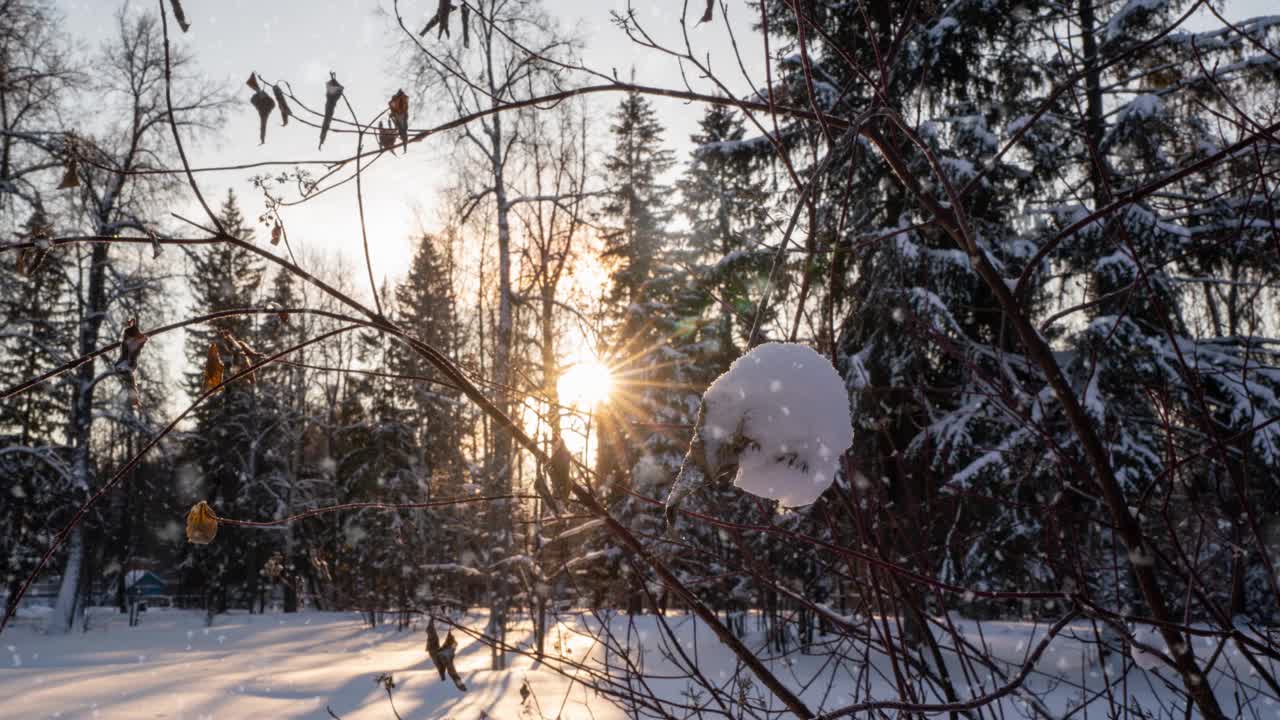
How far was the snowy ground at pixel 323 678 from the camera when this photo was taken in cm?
582

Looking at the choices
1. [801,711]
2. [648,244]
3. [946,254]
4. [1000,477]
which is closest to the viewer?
[801,711]

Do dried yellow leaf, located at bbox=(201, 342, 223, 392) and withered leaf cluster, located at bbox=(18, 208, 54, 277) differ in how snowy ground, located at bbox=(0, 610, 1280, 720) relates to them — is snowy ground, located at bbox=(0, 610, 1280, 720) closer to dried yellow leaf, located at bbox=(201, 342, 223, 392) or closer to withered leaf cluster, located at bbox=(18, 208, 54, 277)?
dried yellow leaf, located at bbox=(201, 342, 223, 392)

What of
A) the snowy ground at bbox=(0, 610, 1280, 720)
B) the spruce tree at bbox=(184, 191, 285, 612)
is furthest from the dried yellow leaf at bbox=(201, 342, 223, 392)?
the spruce tree at bbox=(184, 191, 285, 612)

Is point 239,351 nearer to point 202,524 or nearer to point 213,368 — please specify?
point 213,368

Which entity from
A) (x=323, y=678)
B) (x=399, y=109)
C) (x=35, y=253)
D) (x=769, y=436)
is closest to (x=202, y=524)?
(x=35, y=253)

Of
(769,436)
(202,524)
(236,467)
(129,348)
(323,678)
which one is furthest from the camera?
(236,467)

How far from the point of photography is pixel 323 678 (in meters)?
8.09

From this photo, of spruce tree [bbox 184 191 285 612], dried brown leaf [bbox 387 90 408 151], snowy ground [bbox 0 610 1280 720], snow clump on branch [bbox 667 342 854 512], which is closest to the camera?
snow clump on branch [bbox 667 342 854 512]

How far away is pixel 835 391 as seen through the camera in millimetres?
543

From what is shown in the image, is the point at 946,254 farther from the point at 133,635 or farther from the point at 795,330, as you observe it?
the point at 133,635

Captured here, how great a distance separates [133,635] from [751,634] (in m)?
11.7

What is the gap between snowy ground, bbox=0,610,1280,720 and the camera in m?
5.82

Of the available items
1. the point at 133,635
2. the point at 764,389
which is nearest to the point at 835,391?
the point at 764,389

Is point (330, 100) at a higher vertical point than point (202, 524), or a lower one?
higher
